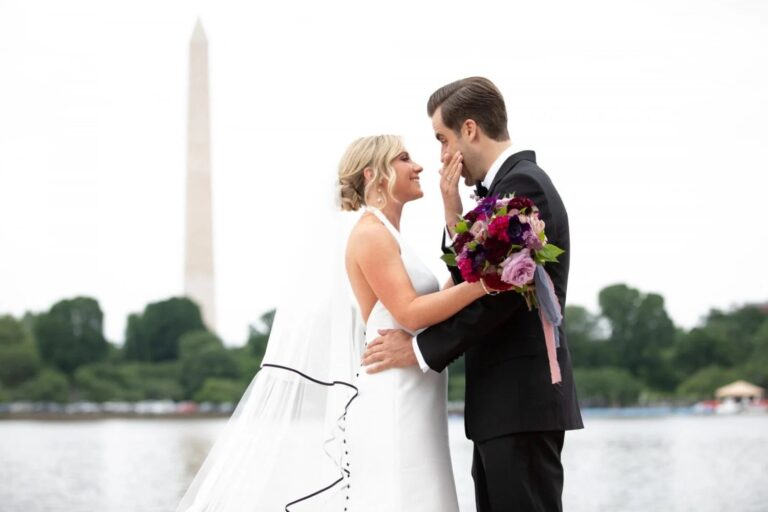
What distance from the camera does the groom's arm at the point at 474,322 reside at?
543cm

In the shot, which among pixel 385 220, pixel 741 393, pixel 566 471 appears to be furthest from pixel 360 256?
pixel 741 393

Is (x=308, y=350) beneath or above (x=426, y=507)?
above

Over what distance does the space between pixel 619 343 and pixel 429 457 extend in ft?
280

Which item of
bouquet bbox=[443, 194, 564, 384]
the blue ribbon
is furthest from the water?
bouquet bbox=[443, 194, 564, 384]

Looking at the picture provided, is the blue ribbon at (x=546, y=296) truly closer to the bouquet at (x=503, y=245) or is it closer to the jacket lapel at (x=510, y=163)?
the bouquet at (x=503, y=245)

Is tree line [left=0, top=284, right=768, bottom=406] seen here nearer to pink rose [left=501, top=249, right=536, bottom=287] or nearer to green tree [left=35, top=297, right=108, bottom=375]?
green tree [left=35, top=297, right=108, bottom=375]

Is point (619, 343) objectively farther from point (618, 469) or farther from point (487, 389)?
point (487, 389)

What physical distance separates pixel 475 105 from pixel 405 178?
0.59 meters

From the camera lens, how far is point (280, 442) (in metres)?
6.16

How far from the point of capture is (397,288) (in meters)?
5.79

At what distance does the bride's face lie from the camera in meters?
6.06

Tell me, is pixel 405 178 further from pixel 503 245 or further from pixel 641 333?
pixel 641 333

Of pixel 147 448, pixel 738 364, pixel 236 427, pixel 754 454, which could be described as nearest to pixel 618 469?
pixel 754 454

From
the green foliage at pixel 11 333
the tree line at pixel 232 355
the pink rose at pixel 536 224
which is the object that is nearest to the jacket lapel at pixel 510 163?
the pink rose at pixel 536 224
